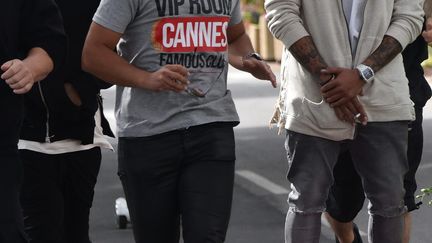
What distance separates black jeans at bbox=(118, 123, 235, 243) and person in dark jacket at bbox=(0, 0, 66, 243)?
0.63 meters

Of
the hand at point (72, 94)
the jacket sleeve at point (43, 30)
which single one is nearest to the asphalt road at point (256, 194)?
the hand at point (72, 94)

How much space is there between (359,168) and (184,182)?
92 cm

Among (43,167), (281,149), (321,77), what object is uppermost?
(321,77)

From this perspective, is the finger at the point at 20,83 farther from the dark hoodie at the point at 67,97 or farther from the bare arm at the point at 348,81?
the bare arm at the point at 348,81

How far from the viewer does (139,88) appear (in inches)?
206

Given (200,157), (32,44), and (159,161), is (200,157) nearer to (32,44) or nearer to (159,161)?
(159,161)

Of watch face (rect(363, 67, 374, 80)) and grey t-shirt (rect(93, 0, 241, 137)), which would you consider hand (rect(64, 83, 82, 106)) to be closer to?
grey t-shirt (rect(93, 0, 241, 137))

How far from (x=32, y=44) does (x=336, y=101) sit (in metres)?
1.40

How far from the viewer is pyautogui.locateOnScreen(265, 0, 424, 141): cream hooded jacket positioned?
5.52m

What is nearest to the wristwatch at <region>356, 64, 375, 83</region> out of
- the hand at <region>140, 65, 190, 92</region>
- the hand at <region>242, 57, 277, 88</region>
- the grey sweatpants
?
the grey sweatpants

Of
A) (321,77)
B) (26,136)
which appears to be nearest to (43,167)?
(26,136)

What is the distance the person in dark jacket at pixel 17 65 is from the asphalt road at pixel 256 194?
3504 mm

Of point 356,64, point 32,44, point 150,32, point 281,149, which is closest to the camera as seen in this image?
point 32,44

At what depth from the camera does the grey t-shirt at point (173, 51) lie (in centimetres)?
517
